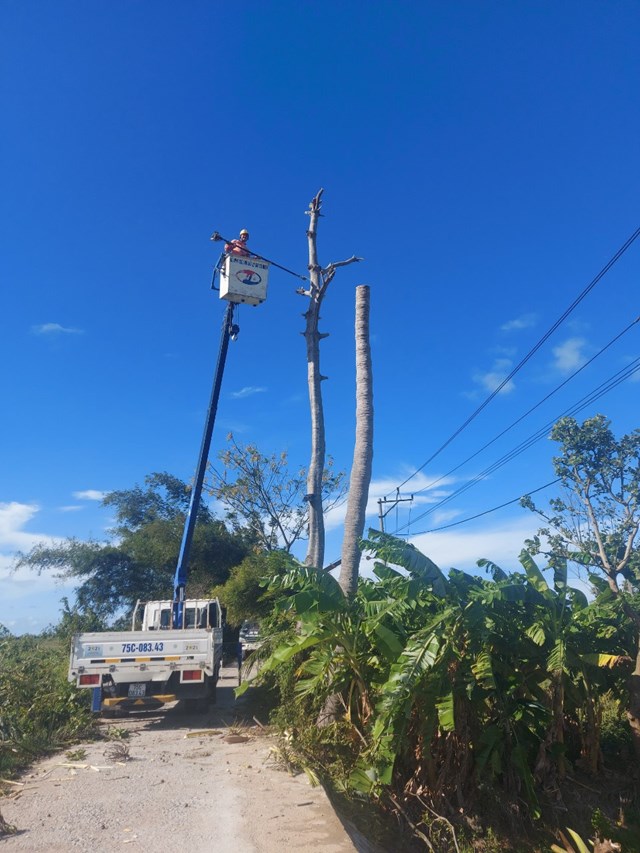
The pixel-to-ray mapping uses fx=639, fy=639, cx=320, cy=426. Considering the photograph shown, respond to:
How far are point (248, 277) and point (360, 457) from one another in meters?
6.57

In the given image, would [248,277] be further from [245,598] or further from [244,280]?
[245,598]

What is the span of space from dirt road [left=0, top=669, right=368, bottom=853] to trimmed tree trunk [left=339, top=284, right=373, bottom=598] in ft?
9.68

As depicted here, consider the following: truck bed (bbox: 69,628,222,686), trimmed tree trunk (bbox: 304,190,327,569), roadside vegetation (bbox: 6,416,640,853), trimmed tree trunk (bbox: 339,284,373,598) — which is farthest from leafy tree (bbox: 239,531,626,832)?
truck bed (bbox: 69,628,222,686)

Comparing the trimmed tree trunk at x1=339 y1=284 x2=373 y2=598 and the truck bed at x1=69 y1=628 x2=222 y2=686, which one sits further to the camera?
the truck bed at x1=69 y1=628 x2=222 y2=686

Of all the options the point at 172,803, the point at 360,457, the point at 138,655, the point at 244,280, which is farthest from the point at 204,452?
the point at 172,803

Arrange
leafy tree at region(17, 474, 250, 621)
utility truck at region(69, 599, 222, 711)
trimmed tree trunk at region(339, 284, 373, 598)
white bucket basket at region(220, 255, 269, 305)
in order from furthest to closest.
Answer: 1. leafy tree at region(17, 474, 250, 621)
2. white bucket basket at region(220, 255, 269, 305)
3. utility truck at region(69, 599, 222, 711)
4. trimmed tree trunk at region(339, 284, 373, 598)

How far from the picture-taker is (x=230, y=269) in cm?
1513

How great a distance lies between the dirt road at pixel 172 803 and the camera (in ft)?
19.4

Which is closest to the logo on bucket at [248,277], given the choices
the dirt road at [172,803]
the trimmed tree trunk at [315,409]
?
the trimmed tree trunk at [315,409]

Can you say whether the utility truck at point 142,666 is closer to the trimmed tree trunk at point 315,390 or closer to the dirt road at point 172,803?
the dirt road at point 172,803

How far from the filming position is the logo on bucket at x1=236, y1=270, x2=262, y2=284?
15234 millimetres

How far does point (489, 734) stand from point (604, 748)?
3468 mm

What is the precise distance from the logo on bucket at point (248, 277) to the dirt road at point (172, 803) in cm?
989

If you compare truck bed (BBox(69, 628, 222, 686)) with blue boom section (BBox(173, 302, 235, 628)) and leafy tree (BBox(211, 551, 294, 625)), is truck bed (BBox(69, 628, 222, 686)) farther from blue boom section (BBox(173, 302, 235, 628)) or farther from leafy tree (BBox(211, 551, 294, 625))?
leafy tree (BBox(211, 551, 294, 625))
